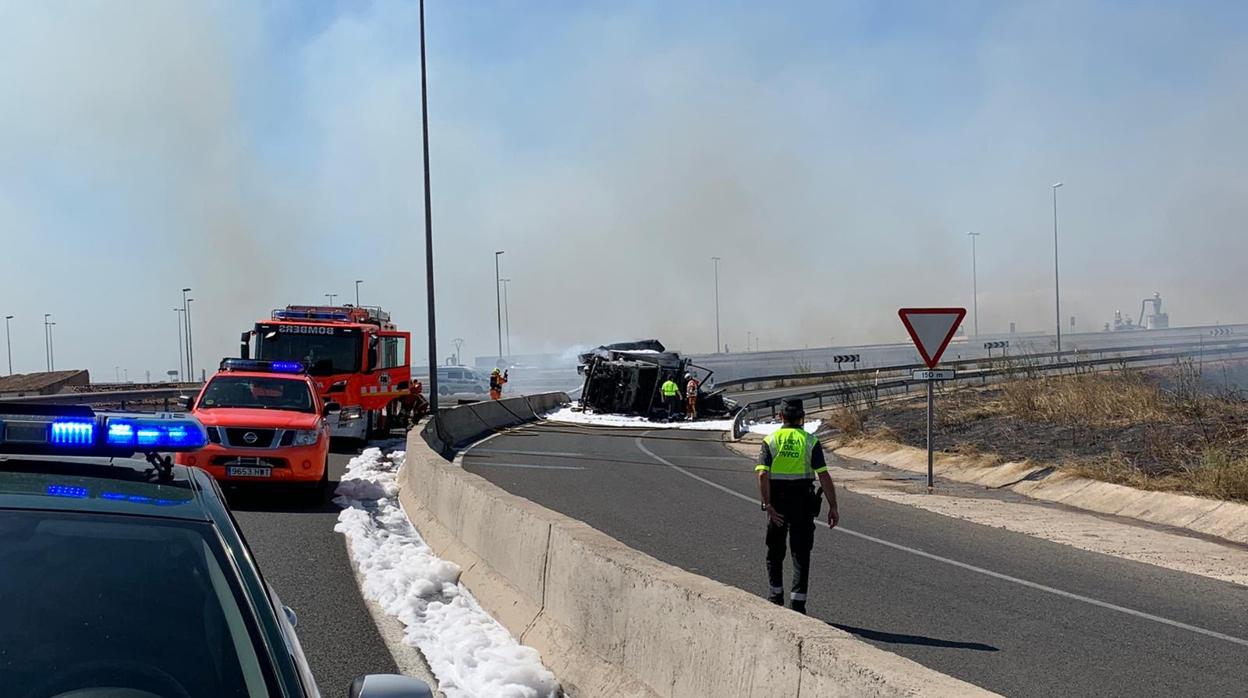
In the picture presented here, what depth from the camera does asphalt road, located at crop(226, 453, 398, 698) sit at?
23.9 feet

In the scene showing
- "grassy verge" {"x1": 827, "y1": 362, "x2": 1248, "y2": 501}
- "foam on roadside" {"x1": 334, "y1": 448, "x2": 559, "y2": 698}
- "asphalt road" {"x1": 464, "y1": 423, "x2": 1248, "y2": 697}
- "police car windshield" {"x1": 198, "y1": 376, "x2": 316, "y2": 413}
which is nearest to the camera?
"foam on roadside" {"x1": 334, "y1": 448, "x2": 559, "y2": 698}

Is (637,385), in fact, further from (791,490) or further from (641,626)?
(641,626)

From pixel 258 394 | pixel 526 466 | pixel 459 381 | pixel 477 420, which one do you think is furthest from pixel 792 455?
pixel 459 381

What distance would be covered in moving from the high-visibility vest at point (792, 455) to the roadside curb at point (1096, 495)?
6.67 metres

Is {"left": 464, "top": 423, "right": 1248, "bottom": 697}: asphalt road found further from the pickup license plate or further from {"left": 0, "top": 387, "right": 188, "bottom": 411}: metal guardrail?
{"left": 0, "top": 387, "right": 188, "bottom": 411}: metal guardrail

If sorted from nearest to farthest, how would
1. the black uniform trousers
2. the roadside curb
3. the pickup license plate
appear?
the black uniform trousers
the roadside curb
the pickup license plate

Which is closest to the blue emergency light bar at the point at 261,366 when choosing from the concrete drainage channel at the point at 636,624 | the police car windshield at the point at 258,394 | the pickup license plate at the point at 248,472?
the police car windshield at the point at 258,394

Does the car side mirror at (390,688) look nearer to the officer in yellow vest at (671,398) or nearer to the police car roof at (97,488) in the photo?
the police car roof at (97,488)

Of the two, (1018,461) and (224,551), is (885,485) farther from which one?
(224,551)

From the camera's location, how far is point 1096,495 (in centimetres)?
1667

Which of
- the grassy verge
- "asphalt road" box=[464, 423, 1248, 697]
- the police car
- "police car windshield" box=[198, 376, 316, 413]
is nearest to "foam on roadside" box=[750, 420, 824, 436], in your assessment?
the grassy verge

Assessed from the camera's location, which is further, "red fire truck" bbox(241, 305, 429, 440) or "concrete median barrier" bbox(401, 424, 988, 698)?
"red fire truck" bbox(241, 305, 429, 440)

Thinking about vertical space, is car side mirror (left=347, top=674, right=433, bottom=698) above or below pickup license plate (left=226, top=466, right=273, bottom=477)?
above

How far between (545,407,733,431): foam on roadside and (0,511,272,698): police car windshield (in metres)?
32.5
